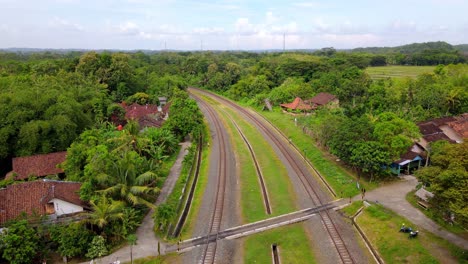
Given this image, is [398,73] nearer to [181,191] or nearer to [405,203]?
[405,203]

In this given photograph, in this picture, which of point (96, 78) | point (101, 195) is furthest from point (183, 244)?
point (96, 78)

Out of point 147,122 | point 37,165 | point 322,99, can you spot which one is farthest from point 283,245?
point 322,99

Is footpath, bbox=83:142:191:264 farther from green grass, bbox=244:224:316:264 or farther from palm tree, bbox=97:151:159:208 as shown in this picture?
green grass, bbox=244:224:316:264

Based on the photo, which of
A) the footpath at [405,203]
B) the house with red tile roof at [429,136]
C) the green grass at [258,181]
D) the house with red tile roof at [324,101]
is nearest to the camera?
the footpath at [405,203]

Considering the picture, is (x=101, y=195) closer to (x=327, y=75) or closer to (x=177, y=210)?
(x=177, y=210)

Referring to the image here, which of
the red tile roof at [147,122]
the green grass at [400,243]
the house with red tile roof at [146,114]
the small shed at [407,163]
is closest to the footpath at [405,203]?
the green grass at [400,243]

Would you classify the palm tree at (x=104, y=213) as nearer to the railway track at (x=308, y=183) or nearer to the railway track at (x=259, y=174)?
the railway track at (x=259, y=174)

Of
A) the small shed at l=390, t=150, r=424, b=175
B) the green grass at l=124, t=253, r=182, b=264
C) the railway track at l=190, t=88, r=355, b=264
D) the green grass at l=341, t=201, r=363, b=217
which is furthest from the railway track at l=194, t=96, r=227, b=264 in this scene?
the small shed at l=390, t=150, r=424, b=175
